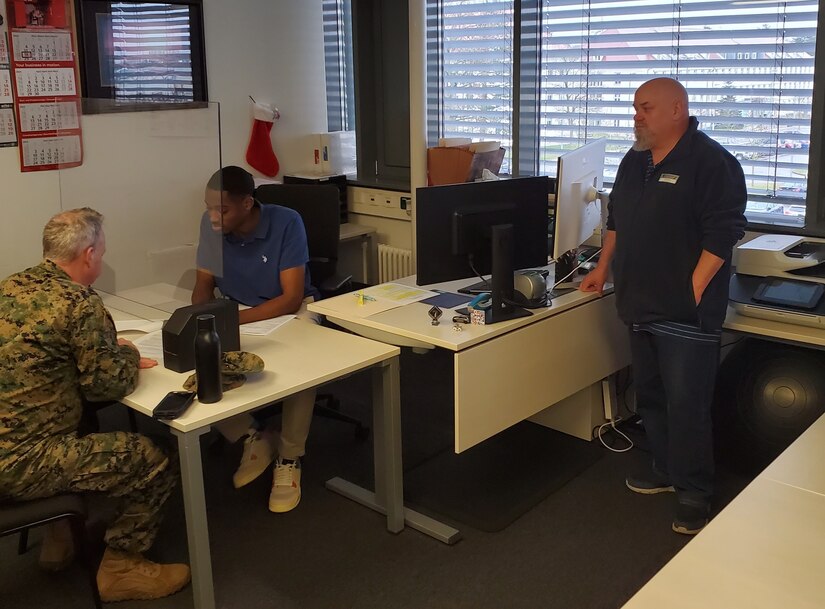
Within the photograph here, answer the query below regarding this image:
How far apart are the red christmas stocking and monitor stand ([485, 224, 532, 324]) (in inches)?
99.8

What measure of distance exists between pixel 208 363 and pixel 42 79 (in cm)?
237

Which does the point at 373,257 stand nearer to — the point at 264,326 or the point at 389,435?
the point at 264,326

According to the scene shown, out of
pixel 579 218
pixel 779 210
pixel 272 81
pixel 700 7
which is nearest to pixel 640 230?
pixel 579 218

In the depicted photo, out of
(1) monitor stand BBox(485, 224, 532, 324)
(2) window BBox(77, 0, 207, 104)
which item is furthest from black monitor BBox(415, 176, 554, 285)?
(2) window BBox(77, 0, 207, 104)

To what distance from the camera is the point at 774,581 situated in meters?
1.44

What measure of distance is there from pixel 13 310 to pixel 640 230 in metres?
1.91

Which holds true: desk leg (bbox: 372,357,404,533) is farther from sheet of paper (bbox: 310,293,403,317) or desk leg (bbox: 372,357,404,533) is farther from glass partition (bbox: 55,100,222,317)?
glass partition (bbox: 55,100,222,317)

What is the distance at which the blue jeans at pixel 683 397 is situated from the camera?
9.13 ft

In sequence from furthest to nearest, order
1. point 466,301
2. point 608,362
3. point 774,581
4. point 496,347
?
point 608,362 < point 466,301 < point 496,347 < point 774,581

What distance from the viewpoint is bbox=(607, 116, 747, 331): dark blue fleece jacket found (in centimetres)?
262

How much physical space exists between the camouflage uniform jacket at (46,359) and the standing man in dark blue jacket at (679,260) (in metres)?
1.69

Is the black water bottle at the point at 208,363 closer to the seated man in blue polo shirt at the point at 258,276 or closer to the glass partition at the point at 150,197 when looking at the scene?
the seated man in blue polo shirt at the point at 258,276

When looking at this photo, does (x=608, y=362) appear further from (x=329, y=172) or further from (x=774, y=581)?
(x=329, y=172)

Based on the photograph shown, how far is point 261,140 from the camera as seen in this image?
4926mm
